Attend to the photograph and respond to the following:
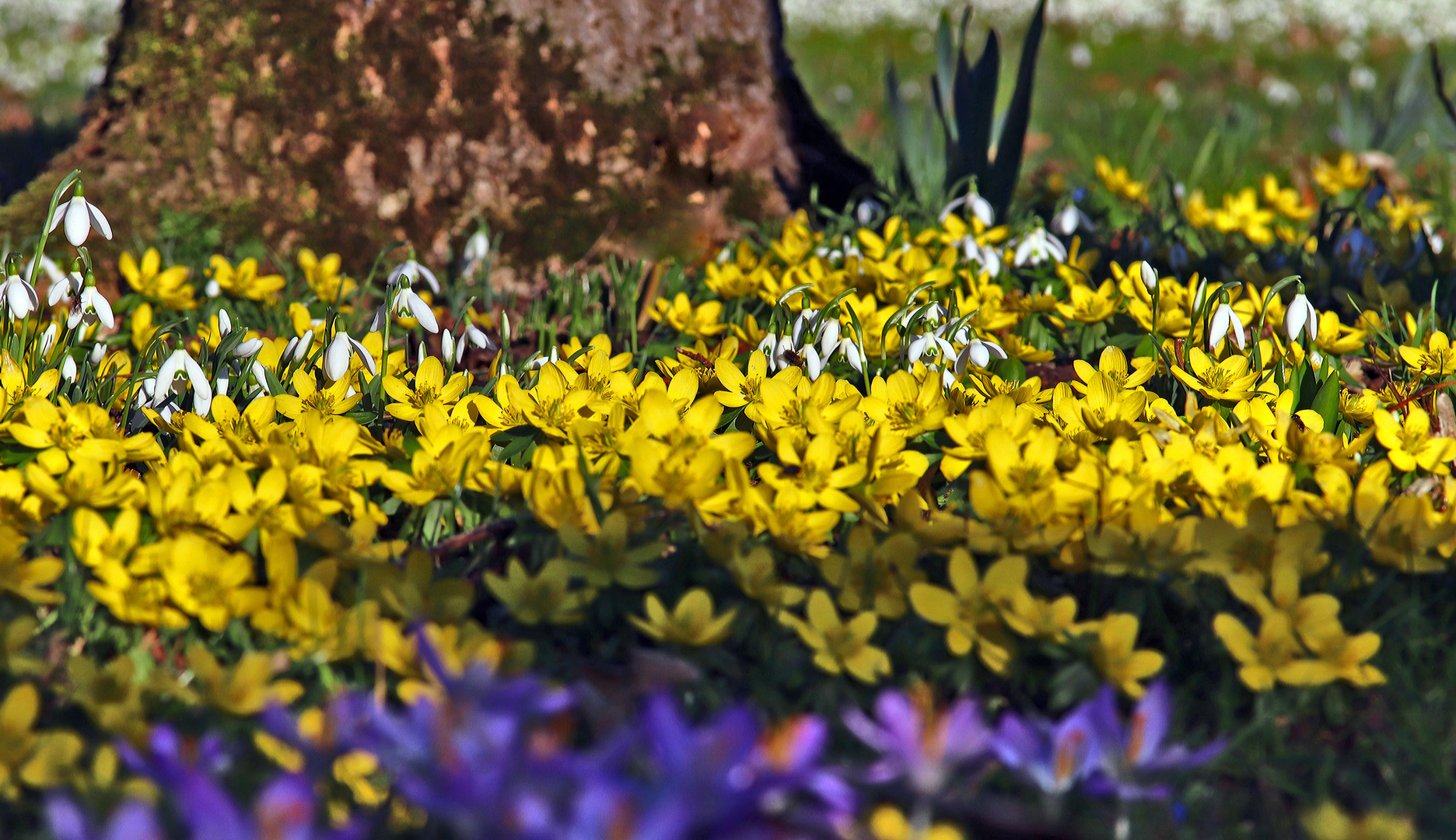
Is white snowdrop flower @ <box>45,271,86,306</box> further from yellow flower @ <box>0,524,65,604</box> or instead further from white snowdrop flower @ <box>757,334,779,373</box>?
white snowdrop flower @ <box>757,334,779,373</box>

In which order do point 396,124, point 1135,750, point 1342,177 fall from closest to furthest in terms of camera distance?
point 1135,750, point 396,124, point 1342,177

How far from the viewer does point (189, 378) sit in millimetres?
1975

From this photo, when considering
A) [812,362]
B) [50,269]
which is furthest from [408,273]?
[50,269]

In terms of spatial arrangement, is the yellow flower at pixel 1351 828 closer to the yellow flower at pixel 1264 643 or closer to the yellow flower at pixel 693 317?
the yellow flower at pixel 1264 643

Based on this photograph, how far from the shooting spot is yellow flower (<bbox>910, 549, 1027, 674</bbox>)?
4.85ft

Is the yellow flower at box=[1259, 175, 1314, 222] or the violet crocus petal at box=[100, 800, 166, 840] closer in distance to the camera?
the violet crocus petal at box=[100, 800, 166, 840]

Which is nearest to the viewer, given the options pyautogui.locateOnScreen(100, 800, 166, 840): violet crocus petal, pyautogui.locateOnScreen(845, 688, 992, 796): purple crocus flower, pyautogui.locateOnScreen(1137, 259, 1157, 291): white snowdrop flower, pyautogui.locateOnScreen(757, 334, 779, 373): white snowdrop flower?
pyautogui.locateOnScreen(100, 800, 166, 840): violet crocus petal

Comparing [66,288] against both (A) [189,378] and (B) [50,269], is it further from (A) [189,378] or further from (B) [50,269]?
(B) [50,269]

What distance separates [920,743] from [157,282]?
2.36m

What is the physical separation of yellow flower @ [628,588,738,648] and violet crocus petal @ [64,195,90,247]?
3.89ft

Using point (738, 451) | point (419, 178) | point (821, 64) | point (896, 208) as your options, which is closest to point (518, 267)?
point (419, 178)

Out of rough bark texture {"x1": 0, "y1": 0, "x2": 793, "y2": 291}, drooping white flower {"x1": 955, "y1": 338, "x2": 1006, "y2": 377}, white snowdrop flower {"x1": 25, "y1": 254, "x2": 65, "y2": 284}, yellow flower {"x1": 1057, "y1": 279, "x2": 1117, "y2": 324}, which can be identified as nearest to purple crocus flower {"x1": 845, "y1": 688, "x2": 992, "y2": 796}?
drooping white flower {"x1": 955, "y1": 338, "x2": 1006, "y2": 377}

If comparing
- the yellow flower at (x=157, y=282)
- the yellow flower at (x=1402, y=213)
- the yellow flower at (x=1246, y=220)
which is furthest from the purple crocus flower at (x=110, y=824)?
the yellow flower at (x=1402, y=213)

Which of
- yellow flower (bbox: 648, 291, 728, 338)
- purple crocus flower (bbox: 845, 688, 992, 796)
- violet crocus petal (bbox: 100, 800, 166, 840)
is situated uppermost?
violet crocus petal (bbox: 100, 800, 166, 840)
